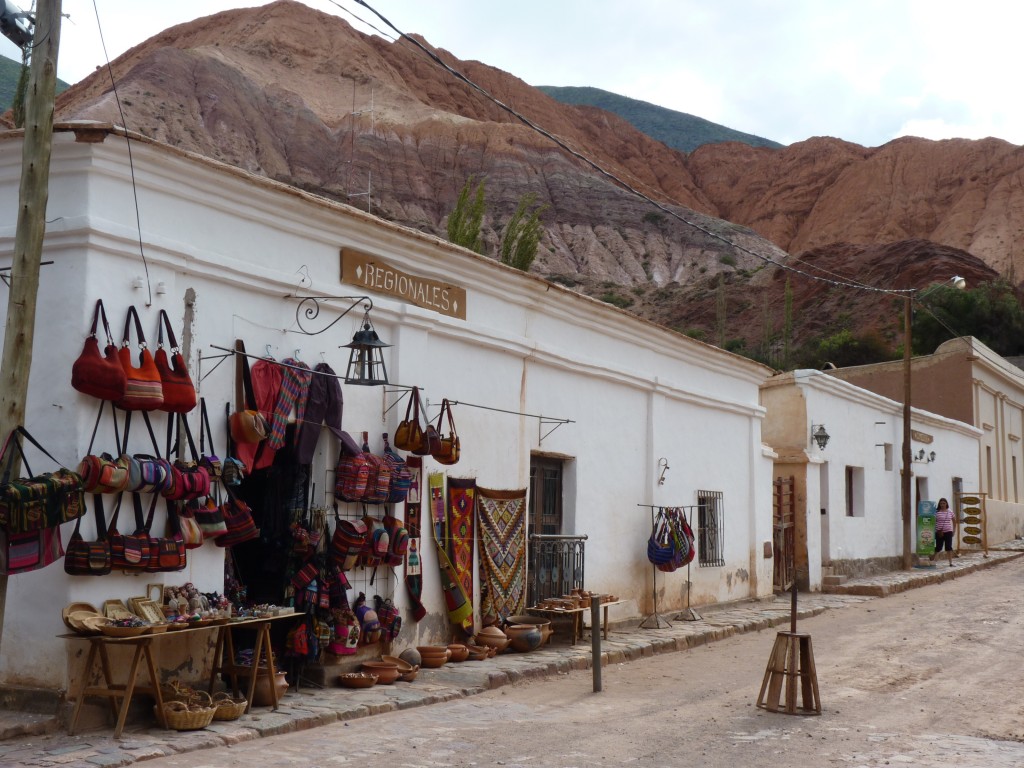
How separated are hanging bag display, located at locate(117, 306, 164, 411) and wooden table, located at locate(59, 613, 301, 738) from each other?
1.58 metres

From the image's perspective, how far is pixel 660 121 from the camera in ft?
437

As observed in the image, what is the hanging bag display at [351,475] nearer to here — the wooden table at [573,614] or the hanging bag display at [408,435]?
the hanging bag display at [408,435]

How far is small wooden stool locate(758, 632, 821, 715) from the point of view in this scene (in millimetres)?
8344

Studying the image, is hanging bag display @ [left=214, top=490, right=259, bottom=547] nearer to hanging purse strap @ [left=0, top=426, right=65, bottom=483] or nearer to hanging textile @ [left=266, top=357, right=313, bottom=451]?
hanging textile @ [left=266, top=357, right=313, bottom=451]

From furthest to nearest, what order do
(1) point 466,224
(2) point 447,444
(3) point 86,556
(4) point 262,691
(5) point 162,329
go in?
(1) point 466,224
(2) point 447,444
(4) point 262,691
(5) point 162,329
(3) point 86,556

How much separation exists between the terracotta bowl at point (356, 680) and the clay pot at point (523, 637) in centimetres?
232

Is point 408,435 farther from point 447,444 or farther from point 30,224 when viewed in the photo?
point 30,224

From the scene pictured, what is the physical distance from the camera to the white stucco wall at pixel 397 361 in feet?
23.7

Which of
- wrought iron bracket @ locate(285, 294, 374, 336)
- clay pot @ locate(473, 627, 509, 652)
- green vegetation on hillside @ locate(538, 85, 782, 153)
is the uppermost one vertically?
green vegetation on hillside @ locate(538, 85, 782, 153)

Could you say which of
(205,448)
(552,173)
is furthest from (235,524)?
(552,173)

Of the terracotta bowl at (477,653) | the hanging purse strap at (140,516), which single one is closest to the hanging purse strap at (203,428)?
the hanging purse strap at (140,516)

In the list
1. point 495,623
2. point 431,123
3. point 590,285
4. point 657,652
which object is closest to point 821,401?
point 657,652

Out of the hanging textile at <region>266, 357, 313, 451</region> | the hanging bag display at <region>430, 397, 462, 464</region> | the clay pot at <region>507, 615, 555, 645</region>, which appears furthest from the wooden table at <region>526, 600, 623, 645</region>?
the hanging textile at <region>266, 357, 313, 451</region>

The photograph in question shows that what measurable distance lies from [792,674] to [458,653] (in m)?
3.38
